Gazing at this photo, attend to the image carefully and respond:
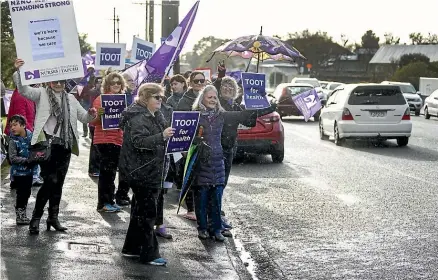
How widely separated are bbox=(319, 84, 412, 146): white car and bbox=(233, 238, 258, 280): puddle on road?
13.0 metres

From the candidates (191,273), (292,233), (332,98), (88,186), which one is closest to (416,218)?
(292,233)

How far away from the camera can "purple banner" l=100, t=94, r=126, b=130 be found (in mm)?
10625

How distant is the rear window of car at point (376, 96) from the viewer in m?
22.5

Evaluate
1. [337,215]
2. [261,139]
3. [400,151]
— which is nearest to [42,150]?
[337,215]

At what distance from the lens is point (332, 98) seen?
24656mm

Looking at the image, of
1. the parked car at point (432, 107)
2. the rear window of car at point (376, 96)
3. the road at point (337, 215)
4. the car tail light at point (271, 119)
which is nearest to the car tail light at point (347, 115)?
the rear window of car at point (376, 96)

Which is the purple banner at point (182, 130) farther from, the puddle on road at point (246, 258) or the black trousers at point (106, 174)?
the black trousers at point (106, 174)

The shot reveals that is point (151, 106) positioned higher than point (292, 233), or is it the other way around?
point (151, 106)

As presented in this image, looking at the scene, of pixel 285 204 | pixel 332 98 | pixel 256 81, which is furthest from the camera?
pixel 332 98

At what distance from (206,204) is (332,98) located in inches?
603

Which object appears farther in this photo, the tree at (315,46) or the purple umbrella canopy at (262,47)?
the tree at (315,46)

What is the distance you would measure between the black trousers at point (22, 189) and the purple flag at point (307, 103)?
14.0ft

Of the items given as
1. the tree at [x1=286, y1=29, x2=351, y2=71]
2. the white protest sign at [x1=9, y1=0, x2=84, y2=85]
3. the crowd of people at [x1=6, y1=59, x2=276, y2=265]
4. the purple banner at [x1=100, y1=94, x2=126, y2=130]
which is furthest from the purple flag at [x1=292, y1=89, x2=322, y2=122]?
the tree at [x1=286, y1=29, x2=351, y2=71]

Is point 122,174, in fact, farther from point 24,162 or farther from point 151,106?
point 24,162
